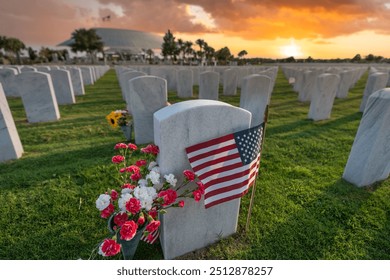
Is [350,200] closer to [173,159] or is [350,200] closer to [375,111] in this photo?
[375,111]

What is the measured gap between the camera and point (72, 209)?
3141 millimetres

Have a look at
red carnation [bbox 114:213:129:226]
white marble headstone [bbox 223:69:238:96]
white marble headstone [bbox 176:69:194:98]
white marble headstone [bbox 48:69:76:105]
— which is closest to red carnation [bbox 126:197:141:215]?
red carnation [bbox 114:213:129:226]

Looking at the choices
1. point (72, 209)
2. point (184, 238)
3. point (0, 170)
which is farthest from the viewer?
point (0, 170)

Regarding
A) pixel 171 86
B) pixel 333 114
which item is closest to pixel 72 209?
pixel 333 114

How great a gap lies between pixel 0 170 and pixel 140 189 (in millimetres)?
4063

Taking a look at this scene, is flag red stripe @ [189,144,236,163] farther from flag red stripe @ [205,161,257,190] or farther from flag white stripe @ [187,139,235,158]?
flag red stripe @ [205,161,257,190]

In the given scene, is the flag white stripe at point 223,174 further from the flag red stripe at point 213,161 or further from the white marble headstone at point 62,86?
the white marble headstone at point 62,86

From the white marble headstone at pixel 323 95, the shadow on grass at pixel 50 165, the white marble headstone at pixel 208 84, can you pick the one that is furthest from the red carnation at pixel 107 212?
the white marble headstone at pixel 208 84

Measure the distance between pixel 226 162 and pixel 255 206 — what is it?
4.77 ft

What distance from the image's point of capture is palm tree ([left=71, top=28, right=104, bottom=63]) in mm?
61000

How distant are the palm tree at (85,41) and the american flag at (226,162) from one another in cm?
7149

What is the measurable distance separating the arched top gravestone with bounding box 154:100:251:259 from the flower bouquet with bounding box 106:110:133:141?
3308mm

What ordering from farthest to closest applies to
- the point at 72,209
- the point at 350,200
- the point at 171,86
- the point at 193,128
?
the point at 171,86
the point at 350,200
the point at 72,209
the point at 193,128

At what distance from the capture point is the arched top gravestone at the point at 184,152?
6.45 feet
